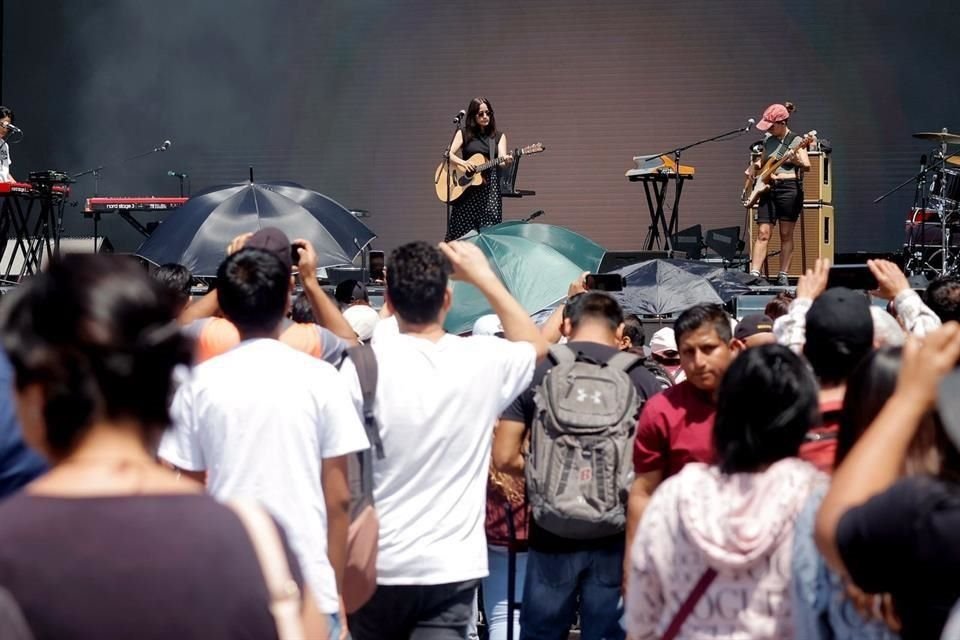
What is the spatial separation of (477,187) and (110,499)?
8.80 meters

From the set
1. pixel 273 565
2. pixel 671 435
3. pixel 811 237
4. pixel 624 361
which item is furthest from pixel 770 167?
pixel 273 565

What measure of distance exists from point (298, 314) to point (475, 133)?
5083 millimetres

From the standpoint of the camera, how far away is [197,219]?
6.29m

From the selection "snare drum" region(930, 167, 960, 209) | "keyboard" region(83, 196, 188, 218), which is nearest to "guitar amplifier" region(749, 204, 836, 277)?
"snare drum" region(930, 167, 960, 209)

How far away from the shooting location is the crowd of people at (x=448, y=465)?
1.71m

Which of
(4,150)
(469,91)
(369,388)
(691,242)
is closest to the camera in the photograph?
(369,388)

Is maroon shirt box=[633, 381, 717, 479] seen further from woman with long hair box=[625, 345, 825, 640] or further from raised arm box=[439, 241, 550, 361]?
woman with long hair box=[625, 345, 825, 640]

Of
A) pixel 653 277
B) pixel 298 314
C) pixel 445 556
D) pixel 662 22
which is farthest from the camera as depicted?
pixel 662 22

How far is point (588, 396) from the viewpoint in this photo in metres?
4.32

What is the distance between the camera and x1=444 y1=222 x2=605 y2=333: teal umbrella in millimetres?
6594

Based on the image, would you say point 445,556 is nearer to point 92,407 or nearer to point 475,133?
point 92,407

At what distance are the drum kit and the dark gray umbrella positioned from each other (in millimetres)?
3488

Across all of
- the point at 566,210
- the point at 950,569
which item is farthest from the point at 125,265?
the point at 566,210

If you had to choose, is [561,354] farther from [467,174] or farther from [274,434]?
[467,174]
